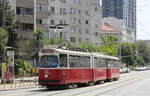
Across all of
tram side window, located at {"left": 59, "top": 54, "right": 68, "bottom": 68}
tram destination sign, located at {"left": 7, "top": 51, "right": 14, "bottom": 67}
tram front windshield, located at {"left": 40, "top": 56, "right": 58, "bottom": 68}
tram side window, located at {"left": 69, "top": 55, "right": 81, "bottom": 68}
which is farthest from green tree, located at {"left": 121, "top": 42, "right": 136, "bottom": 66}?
tram front windshield, located at {"left": 40, "top": 56, "right": 58, "bottom": 68}

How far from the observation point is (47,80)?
23141mm

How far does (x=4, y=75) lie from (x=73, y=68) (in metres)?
8.19

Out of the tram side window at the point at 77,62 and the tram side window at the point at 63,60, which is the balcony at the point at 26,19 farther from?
the tram side window at the point at 63,60

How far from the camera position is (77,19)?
8288 centimetres

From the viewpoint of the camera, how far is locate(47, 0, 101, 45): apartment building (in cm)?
7379

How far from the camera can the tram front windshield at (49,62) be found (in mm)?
23328

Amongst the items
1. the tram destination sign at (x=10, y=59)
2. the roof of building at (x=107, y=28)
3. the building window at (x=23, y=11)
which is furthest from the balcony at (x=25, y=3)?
the roof of building at (x=107, y=28)

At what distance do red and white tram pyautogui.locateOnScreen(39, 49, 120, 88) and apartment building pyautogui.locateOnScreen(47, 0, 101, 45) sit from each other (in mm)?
44361

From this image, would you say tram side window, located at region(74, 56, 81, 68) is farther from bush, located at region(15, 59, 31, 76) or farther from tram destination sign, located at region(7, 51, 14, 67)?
bush, located at region(15, 59, 31, 76)

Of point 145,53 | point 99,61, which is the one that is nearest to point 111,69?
point 99,61

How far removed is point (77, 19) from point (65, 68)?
59584 mm

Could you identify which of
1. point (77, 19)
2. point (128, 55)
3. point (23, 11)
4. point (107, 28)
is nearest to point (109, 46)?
point (77, 19)

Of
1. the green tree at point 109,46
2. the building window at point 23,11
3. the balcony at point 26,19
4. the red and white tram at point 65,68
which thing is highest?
the building window at point 23,11

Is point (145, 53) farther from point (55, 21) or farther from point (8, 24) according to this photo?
point (8, 24)
